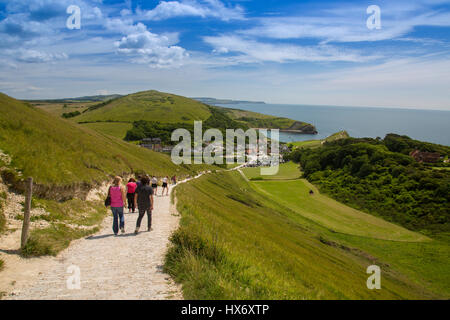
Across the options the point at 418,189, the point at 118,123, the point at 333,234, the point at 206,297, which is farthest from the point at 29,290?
the point at 118,123

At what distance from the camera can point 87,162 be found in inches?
899

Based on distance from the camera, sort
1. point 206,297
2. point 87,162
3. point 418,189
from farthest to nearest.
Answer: point 418,189 → point 87,162 → point 206,297

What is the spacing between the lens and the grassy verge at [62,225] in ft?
32.7

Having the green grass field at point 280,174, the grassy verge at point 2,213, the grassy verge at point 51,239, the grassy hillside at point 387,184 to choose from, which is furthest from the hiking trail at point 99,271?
the green grass field at point 280,174

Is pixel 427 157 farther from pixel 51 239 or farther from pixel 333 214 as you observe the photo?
pixel 51 239

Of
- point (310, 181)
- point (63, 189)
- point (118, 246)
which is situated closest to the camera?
point (118, 246)

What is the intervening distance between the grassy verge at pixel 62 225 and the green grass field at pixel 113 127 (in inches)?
6296

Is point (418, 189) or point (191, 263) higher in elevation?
point (191, 263)

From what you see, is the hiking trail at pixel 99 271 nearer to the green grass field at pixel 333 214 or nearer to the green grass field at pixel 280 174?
the green grass field at pixel 333 214

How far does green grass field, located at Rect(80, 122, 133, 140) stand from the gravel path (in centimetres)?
16602

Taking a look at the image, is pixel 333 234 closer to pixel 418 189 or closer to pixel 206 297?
pixel 418 189

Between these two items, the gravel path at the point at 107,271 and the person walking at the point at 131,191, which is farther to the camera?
the person walking at the point at 131,191

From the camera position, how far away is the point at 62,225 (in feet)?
42.6
